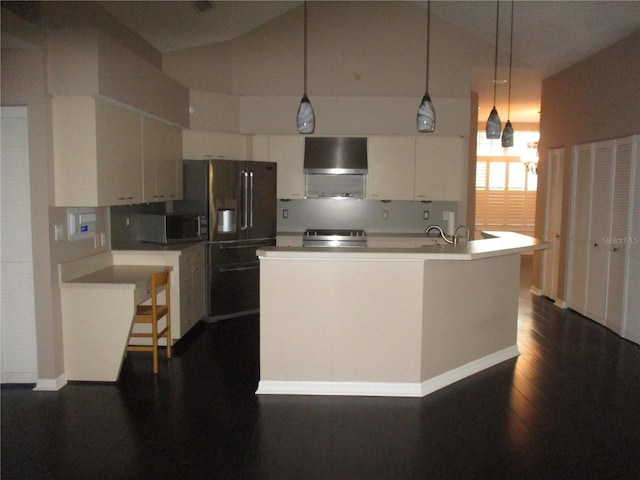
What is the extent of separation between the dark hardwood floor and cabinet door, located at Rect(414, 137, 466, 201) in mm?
2668

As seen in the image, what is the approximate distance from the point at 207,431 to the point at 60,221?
1.94 meters

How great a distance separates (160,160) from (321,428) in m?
3.23

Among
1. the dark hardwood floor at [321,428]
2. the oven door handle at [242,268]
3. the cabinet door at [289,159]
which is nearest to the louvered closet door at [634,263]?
the dark hardwood floor at [321,428]

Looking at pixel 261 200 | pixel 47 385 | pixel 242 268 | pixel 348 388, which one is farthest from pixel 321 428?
pixel 261 200

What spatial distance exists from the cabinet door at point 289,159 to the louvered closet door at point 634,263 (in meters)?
3.59

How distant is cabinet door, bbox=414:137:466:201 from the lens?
656 cm

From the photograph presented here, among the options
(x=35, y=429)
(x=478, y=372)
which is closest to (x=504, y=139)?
(x=478, y=372)

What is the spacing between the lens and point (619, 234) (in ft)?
17.8

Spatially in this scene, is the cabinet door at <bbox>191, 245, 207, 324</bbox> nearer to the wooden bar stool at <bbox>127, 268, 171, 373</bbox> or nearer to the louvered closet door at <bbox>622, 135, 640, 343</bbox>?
the wooden bar stool at <bbox>127, 268, 171, 373</bbox>

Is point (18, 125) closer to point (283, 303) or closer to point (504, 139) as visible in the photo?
point (283, 303)

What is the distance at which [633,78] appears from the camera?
16.7 feet

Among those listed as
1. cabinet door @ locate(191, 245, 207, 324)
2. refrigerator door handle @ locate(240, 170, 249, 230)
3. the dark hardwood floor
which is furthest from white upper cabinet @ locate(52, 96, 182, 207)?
the dark hardwood floor

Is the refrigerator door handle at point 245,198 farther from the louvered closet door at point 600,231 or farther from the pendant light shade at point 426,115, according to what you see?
the louvered closet door at point 600,231

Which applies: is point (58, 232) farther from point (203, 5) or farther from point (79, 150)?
point (203, 5)
